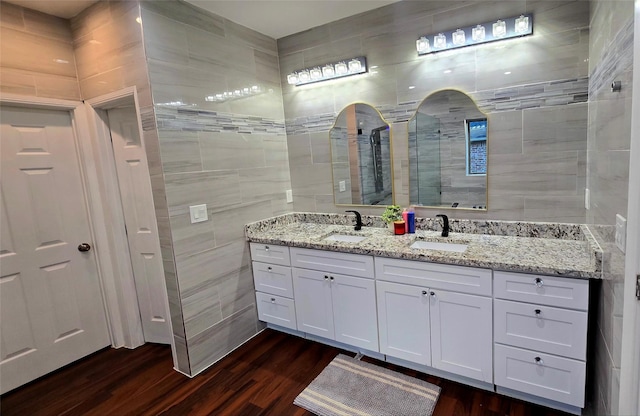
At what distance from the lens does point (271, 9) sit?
241cm

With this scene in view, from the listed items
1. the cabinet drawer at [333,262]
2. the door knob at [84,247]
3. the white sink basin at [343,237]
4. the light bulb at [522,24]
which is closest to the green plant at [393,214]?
the white sink basin at [343,237]

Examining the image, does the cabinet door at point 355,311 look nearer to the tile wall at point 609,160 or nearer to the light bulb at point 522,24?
the tile wall at point 609,160

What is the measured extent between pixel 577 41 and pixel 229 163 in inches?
95.5

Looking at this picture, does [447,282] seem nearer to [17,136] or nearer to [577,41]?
[577,41]

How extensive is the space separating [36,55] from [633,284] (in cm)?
349

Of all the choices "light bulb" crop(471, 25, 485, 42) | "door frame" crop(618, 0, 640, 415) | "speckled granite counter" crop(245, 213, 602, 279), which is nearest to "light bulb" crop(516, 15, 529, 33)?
"light bulb" crop(471, 25, 485, 42)

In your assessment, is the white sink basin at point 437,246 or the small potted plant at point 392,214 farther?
the small potted plant at point 392,214

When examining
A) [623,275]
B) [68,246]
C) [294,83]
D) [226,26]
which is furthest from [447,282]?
[68,246]

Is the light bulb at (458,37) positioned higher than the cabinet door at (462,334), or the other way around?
the light bulb at (458,37)

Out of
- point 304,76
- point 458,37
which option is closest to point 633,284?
point 458,37

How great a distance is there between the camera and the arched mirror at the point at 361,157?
264cm

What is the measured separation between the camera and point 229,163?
2.54 metres

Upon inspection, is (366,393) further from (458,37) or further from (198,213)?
(458,37)

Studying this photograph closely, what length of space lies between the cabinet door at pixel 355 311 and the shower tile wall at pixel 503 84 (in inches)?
29.8
